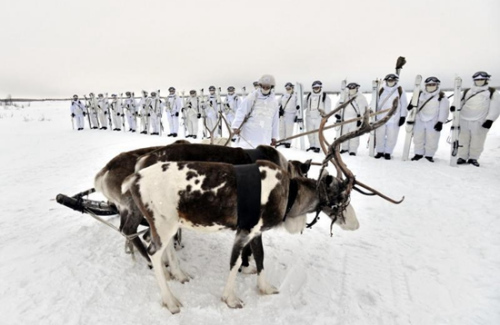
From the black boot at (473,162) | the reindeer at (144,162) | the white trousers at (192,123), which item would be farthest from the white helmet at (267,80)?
the white trousers at (192,123)

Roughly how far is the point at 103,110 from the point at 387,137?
21.6 meters

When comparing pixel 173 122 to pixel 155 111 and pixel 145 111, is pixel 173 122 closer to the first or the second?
pixel 155 111

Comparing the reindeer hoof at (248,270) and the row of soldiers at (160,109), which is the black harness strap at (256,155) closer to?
the reindeer hoof at (248,270)

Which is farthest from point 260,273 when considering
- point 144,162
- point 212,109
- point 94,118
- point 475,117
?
point 94,118

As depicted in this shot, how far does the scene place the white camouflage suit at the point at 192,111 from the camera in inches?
671

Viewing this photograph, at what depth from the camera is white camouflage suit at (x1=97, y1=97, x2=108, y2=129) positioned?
21.8m

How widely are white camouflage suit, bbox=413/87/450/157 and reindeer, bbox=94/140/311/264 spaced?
7.81m

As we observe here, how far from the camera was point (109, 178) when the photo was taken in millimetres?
3389

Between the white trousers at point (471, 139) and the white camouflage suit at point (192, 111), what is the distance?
1353 centimetres

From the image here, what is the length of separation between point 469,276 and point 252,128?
4228 millimetres

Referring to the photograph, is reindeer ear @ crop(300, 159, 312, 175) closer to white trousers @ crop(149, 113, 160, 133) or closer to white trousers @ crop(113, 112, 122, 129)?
white trousers @ crop(149, 113, 160, 133)

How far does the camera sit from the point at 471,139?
8438mm

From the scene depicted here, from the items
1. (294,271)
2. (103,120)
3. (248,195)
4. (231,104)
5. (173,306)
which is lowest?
(294,271)

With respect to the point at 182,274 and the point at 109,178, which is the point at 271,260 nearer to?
the point at 182,274
